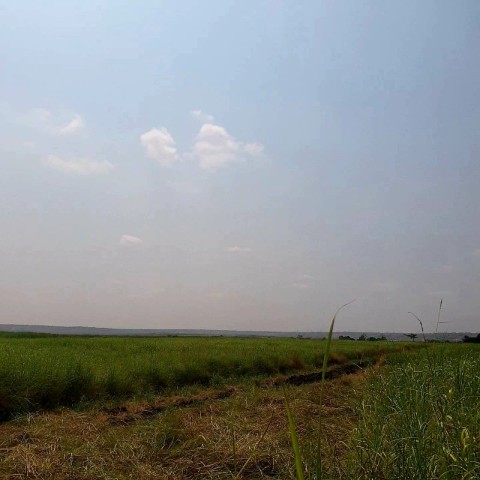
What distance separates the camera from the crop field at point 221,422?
2733 millimetres

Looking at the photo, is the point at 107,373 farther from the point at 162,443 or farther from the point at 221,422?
the point at 162,443

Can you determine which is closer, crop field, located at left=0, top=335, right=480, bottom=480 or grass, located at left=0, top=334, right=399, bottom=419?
crop field, located at left=0, top=335, right=480, bottom=480

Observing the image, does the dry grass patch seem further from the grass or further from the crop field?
the grass

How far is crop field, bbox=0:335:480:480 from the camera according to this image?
8.97 feet

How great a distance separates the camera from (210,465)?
4.45 m

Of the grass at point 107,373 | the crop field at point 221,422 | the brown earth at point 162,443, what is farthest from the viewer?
the grass at point 107,373

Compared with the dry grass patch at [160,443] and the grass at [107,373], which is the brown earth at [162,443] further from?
the grass at [107,373]

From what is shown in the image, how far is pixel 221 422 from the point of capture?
627 cm

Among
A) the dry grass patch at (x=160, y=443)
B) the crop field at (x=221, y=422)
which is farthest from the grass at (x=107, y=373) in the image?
the dry grass patch at (x=160, y=443)

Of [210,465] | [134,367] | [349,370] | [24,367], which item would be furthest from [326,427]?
[349,370]

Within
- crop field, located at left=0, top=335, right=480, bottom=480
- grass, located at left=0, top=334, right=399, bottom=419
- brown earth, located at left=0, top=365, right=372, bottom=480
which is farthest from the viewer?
grass, located at left=0, top=334, right=399, bottom=419

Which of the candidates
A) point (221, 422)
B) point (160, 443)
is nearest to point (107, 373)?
point (221, 422)

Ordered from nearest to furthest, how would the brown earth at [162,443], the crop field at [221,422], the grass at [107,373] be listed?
the crop field at [221,422] < the brown earth at [162,443] < the grass at [107,373]

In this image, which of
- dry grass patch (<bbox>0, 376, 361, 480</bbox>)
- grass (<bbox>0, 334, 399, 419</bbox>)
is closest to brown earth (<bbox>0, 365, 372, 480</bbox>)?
dry grass patch (<bbox>0, 376, 361, 480</bbox>)
